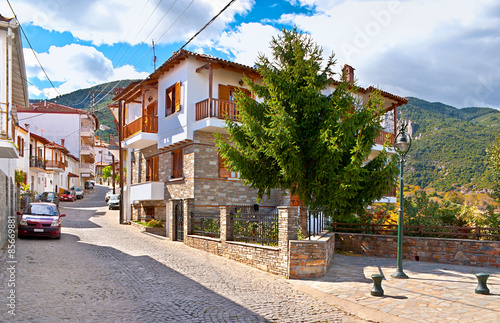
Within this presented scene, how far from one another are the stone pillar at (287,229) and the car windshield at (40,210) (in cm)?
1084

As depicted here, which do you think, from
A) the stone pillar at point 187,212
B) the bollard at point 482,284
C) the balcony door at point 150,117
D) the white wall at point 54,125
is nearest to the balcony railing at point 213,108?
the balcony door at point 150,117

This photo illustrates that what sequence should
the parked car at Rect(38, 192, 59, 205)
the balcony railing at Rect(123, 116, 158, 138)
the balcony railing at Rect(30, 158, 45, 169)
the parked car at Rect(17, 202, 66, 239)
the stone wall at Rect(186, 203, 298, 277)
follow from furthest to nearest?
the balcony railing at Rect(30, 158, 45, 169) → the parked car at Rect(38, 192, 59, 205) → the balcony railing at Rect(123, 116, 158, 138) → the parked car at Rect(17, 202, 66, 239) → the stone wall at Rect(186, 203, 298, 277)

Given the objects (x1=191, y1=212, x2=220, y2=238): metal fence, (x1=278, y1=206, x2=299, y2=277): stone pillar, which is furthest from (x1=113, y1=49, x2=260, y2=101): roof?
(x1=278, y1=206, x2=299, y2=277): stone pillar

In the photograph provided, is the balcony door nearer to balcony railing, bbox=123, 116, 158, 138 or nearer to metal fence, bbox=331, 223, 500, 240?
balcony railing, bbox=123, 116, 158, 138

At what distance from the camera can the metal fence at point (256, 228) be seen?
34.3 ft

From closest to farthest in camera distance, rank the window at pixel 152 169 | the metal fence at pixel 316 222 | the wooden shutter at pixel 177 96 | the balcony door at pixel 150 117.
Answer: the metal fence at pixel 316 222, the wooden shutter at pixel 177 96, the balcony door at pixel 150 117, the window at pixel 152 169

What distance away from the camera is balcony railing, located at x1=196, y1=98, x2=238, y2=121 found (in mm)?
16502

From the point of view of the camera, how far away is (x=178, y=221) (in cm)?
1609

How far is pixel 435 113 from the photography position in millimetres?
53250

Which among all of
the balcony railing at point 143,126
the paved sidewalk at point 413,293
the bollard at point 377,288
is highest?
the balcony railing at point 143,126

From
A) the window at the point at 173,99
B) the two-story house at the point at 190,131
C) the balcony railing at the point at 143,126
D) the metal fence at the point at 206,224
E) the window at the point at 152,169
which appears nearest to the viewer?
the metal fence at the point at 206,224

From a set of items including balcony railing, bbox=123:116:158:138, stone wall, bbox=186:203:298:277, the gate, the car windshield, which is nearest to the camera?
stone wall, bbox=186:203:298:277

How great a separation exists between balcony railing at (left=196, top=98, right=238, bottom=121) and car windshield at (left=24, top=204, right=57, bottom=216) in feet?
24.4

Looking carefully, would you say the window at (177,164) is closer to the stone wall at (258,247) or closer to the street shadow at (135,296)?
the stone wall at (258,247)
